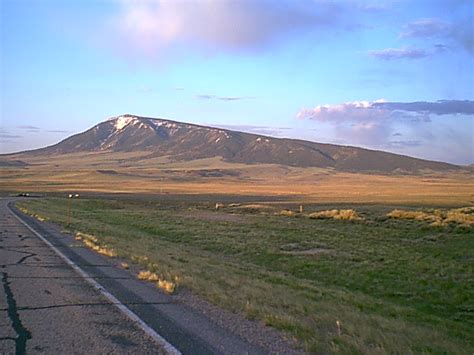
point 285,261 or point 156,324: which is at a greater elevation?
point 156,324

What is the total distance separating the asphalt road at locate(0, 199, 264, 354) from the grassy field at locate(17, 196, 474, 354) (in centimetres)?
105

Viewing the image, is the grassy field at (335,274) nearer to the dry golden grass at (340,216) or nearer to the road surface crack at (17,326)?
the dry golden grass at (340,216)

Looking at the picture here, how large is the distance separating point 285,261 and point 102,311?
1574 cm

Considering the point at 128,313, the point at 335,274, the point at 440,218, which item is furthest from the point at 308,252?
the point at 128,313

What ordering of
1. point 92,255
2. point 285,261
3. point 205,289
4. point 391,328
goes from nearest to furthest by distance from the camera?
point 391,328, point 205,289, point 92,255, point 285,261

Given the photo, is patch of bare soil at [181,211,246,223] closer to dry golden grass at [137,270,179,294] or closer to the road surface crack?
dry golden grass at [137,270,179,294]

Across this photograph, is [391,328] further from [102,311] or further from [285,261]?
[285,261]

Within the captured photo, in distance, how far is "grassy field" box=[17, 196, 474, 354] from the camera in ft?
32.9

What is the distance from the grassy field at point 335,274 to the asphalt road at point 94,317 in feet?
3.45

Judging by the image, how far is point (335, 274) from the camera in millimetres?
21891

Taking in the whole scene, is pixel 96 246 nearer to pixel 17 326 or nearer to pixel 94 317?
pixel 94 317

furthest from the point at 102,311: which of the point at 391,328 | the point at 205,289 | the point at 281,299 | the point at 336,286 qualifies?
the point at 336,286

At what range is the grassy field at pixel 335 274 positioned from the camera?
10.0 metres

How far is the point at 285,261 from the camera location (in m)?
25.1
